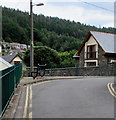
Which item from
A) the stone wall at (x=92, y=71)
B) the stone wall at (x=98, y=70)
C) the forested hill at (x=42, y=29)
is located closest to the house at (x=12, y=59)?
the stone wall at (x=92, y=71)

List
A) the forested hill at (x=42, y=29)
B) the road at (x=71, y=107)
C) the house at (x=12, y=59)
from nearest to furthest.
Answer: the road at (x=71, y=107) → the house at (x=12, y=59) → the forested hill at (x=42, y=29)

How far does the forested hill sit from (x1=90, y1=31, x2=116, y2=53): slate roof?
2539 inches

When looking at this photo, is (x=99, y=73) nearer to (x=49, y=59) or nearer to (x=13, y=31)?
(x=49, y=59)

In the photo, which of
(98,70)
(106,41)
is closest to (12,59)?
(106,41)

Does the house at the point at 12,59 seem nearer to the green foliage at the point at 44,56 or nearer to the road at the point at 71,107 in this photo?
the green foliage at the point at 44,56

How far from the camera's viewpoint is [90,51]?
118 feet

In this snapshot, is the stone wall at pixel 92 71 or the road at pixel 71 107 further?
the stone wall at pixel 92 71

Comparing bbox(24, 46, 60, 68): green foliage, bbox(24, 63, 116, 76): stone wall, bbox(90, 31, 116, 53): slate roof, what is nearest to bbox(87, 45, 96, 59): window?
bbox(90, 31, 116, 53): slate roof

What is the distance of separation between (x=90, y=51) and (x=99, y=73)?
29.9 feet

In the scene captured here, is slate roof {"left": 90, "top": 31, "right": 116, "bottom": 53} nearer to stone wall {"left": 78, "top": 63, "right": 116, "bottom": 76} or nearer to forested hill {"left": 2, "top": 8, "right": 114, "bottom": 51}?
stone wall {"left": 78, "top": 63, "right": 116, "bottom": 76}

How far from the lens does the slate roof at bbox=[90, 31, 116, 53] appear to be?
32.3 metres

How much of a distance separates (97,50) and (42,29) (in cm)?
8447

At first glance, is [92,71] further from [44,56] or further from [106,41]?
[44,56]

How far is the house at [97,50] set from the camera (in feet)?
105
